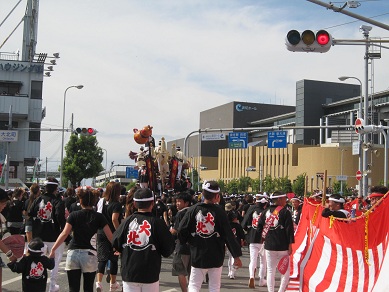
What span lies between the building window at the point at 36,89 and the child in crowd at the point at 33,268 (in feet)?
182

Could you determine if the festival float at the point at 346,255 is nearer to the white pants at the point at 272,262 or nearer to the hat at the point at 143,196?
the white pants at the point at 272,262

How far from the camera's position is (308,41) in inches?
457

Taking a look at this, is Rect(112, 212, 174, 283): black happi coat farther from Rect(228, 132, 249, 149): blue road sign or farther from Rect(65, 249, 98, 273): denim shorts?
Rect(228, 132, 249, 149): blue road sign

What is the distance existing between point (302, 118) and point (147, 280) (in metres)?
95.8

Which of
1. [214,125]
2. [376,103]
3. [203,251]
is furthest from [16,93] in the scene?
[214,125]

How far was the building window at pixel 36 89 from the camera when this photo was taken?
60.9m

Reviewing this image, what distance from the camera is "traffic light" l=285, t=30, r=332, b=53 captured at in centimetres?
1155

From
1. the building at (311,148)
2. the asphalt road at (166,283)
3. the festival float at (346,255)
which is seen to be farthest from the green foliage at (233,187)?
the festival float at (346,255)

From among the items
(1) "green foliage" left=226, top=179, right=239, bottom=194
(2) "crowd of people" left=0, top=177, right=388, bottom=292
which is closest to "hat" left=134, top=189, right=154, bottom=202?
(2) "crowd of people" left=0, top=177, right=388, bottom=292

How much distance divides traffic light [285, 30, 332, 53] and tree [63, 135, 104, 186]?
143ft

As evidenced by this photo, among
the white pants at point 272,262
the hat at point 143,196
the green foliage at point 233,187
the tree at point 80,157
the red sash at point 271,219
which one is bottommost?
the green foliage at point 233,187

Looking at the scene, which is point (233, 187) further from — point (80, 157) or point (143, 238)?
point (143, 238)

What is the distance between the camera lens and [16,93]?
60781mm

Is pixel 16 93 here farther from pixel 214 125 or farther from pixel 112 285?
pixel 214 125
